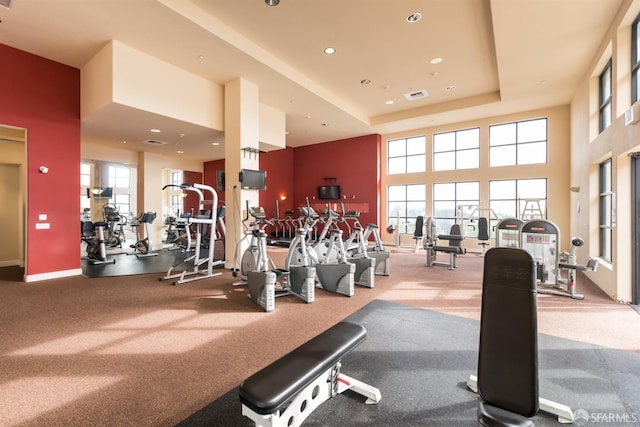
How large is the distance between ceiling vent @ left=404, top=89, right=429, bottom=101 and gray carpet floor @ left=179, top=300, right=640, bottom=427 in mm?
6483

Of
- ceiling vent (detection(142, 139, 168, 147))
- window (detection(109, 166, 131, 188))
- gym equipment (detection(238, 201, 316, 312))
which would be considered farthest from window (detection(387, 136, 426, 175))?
window (detection(109, 166, 131, 188))

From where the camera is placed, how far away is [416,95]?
26.6ft

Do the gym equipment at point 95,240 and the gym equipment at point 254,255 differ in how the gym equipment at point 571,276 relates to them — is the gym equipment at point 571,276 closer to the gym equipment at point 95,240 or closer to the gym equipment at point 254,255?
the gym equipment at point 254,255

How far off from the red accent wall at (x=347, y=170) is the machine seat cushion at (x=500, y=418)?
374 inches

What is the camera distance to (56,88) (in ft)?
18.4

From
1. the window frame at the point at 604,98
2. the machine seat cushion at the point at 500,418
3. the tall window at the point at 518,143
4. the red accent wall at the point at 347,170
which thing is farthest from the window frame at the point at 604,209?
the red accent wall at the point at 347,170

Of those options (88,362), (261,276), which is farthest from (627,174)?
(88,362)

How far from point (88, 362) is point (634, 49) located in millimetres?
7400

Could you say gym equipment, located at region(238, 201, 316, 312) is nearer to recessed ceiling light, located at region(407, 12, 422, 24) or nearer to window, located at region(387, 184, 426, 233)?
recessed ceiling light, located at region(407, 12, 422, 24)

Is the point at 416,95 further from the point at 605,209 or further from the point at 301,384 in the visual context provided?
the point at 301,384

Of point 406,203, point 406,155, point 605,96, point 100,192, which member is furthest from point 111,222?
point 605,96

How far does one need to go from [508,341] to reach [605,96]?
6.43 metres

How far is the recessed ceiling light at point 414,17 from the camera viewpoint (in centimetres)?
469

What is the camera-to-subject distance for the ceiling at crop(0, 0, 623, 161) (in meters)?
4.33
